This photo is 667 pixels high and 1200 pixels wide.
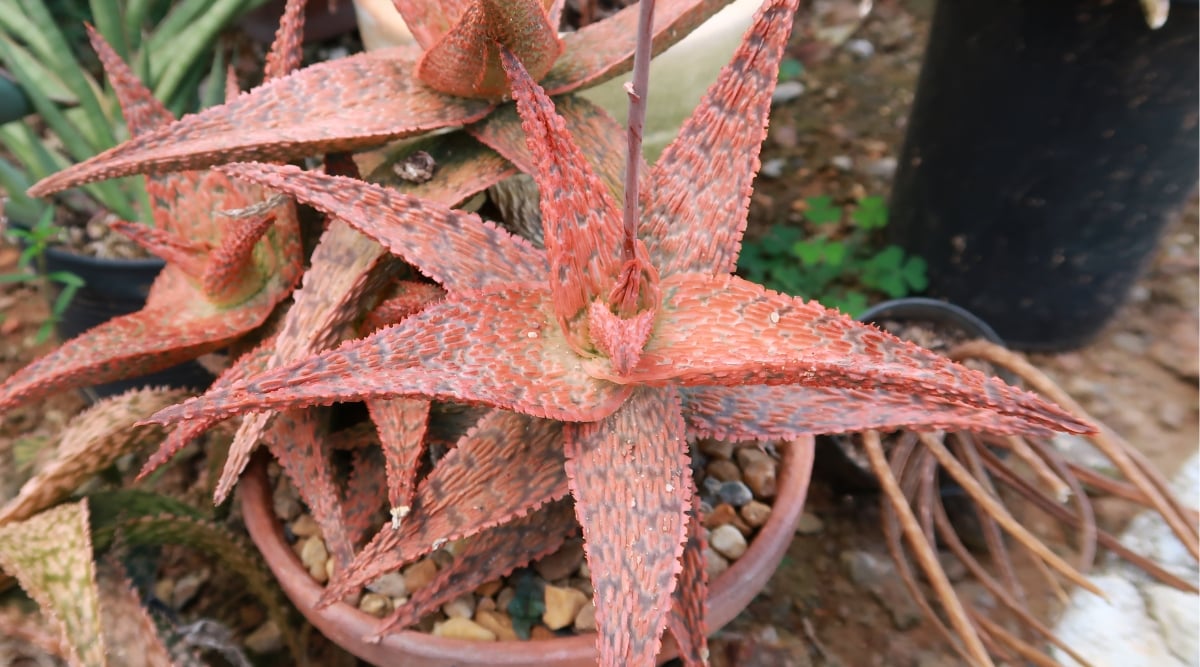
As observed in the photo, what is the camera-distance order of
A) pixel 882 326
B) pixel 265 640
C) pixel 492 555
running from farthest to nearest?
pixel 882 326, pixel 265 640, pixel 492 555

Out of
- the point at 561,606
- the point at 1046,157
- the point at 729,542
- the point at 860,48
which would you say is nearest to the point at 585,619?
the point at 561,606

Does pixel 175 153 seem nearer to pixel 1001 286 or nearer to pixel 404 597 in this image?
pixel 404 597

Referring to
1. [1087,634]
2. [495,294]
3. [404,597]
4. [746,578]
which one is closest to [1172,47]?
[1087,634]

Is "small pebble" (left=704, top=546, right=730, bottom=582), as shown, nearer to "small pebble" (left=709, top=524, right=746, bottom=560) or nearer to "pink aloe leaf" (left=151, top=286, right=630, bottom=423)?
"small pebble" (left=709, top=524, right=746, bottom=560)

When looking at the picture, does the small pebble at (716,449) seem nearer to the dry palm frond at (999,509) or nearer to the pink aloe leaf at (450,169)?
the dry palm frond at (999,509)

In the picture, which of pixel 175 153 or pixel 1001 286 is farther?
pixel 1001 286

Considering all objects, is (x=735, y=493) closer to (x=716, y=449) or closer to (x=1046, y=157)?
(x=716, y=449)
